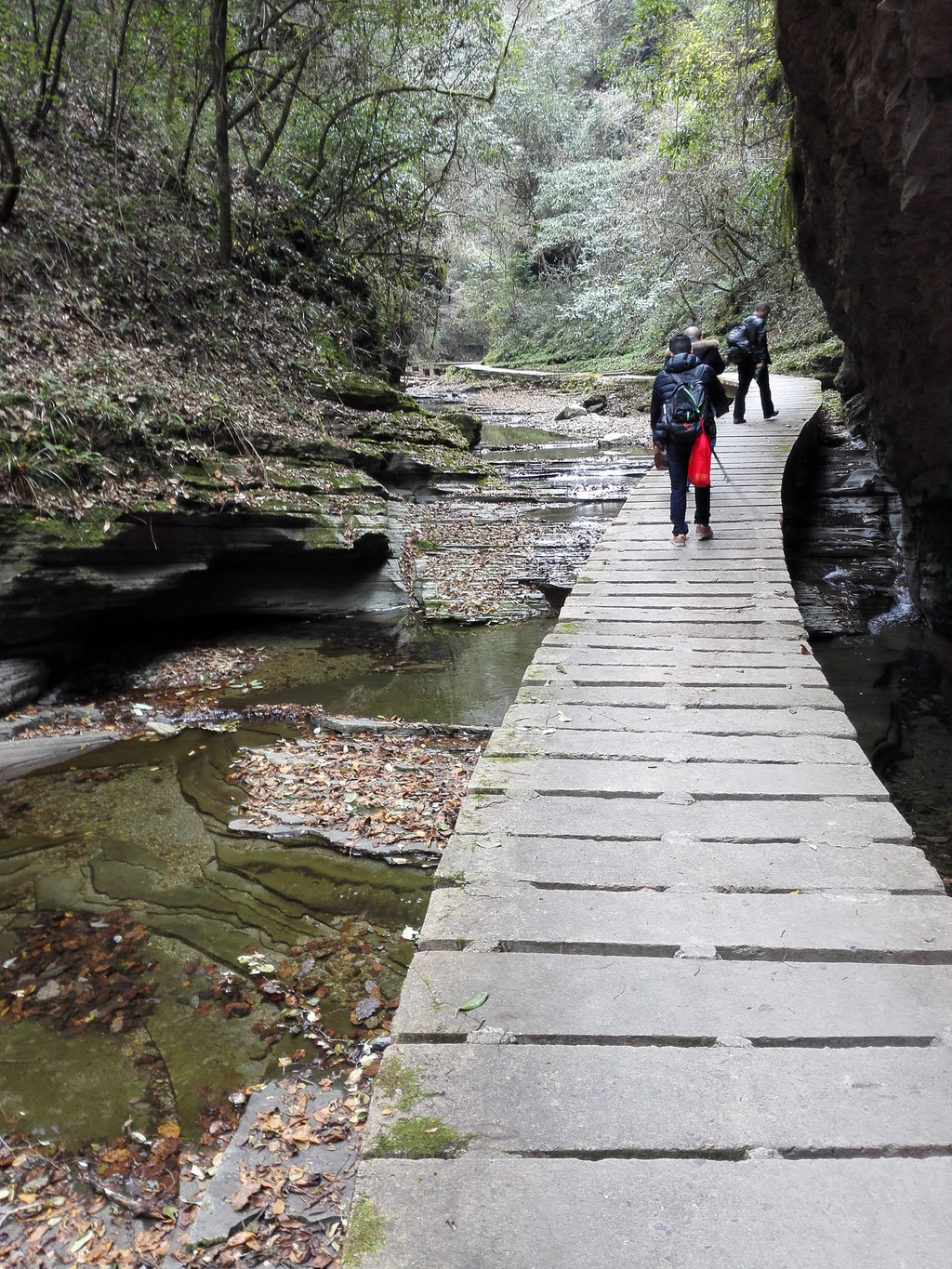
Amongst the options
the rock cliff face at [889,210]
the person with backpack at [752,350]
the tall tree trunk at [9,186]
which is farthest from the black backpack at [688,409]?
the tall tree trunk at [9,186]

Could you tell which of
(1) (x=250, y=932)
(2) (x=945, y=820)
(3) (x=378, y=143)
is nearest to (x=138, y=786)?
(1) (x=250, y=932)

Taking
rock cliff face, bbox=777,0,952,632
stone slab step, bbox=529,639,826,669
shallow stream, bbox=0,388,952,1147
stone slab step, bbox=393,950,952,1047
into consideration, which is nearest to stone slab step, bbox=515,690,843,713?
stone slab step, bbox=529,639,826,669

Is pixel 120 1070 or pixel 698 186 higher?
pixel 698 186

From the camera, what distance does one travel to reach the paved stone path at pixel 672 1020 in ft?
5.06

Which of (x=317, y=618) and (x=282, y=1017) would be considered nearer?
(x=282, y=1017)

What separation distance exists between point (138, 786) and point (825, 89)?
22.7 feet

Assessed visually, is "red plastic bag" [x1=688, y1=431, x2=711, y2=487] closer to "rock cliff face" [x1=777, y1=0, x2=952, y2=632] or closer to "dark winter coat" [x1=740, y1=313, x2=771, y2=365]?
"rock cliff face" [x1=777, y1=0, x2=952, y2=632]

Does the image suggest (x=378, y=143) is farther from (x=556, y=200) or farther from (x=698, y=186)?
(x=556, y=200)

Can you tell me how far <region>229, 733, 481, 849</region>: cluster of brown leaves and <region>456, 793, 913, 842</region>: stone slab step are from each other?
203cm

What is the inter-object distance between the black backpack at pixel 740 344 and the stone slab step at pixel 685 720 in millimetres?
8552

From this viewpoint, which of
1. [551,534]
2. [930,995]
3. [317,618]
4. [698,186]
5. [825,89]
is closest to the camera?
[930,995]

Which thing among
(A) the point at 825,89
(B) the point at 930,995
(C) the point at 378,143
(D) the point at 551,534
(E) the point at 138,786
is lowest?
(E) the point at 138,786

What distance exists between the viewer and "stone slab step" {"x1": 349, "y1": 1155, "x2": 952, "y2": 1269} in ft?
4.84

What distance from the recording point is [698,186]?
23188 millimetres
